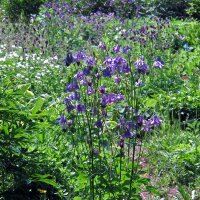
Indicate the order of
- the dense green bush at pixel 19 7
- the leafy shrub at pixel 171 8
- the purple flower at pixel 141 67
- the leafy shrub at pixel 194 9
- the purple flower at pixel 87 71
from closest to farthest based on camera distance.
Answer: the purple flower at pixel 141 67 < the purple flower at pixel 87 71 < the leafy shrub at pixel 194 9 < the leafy shrub at pixel 171 8 < the dense green bush at pixel 19 7

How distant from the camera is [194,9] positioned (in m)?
11.5

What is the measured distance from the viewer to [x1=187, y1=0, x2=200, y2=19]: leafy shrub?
11.4 metres

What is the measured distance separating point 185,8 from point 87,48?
14.1ft

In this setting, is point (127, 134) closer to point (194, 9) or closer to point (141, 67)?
point (141, 67)

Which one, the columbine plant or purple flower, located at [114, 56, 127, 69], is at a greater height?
purple flower, located at [114, 56, 127, 69]

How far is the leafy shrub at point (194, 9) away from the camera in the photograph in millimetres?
11383

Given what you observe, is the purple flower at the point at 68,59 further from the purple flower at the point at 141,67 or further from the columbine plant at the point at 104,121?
the purple flower at the point at 141,67

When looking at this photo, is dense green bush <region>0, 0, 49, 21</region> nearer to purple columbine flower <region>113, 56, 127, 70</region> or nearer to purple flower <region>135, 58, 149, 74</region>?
purple columbine flower <region>113, 56, 127, 70</region>

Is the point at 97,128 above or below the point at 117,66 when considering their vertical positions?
below

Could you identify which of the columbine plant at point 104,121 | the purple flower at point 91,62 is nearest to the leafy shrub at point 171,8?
the columbine plant at point 104,121

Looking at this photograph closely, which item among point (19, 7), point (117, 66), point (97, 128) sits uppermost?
point (117, 66)

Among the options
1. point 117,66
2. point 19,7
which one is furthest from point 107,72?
point 19,7

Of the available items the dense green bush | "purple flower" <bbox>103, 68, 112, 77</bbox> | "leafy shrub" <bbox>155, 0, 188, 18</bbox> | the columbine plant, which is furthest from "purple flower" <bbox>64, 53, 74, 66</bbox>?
the dense green bush

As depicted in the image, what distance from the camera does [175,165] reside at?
183 inches
